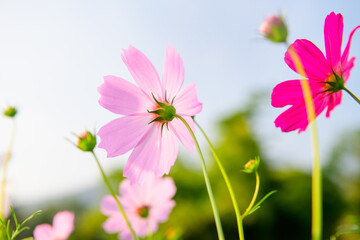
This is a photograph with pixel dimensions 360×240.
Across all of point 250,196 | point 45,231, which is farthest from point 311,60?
point 250,196

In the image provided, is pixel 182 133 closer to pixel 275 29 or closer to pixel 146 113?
pixel 146 113

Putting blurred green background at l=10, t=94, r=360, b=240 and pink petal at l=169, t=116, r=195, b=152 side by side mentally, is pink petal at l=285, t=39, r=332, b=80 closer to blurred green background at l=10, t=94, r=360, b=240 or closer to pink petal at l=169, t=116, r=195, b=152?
pink petal at l=169, t=116, r=195, b=152

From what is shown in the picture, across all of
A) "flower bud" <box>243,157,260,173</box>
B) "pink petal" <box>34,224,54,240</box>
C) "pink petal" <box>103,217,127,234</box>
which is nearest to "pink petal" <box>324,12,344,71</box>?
"flower bud" <box>243,157,260,173</box>

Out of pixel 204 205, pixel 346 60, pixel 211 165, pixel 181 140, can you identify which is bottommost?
→ pixel 204 205

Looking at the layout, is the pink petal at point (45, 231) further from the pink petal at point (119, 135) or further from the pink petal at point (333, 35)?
the pink petal at point (333, 35)

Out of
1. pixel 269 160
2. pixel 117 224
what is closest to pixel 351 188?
pixel 269 160

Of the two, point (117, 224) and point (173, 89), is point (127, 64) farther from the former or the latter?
point (117, 224)

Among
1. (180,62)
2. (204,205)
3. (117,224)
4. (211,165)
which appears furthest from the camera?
(211,165)
